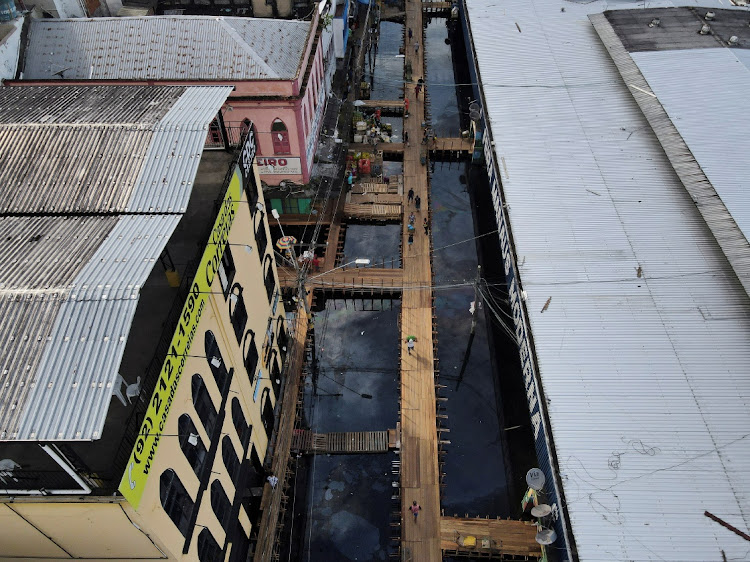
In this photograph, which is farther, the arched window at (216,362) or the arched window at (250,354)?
the arched window at (250,354)

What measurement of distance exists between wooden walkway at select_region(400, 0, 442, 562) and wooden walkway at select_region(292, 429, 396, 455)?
1458 mm

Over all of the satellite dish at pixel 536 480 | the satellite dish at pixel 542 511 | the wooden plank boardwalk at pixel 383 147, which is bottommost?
the satellite dish at pixel 542 511

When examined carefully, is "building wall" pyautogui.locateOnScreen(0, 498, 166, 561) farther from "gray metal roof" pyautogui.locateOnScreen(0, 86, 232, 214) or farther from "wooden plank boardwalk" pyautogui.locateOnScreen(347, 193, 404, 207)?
"wooden plank boardwalk" pyautogui.locateOnScreen(347, 193, 404, 207)

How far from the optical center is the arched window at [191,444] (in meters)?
20.9

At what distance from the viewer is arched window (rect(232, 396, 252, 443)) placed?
1082 inches


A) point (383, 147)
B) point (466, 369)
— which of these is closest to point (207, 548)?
point (466, 369)

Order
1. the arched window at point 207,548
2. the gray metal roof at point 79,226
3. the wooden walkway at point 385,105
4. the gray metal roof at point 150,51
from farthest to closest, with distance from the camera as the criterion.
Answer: the wooden walkway at point 385,105
the gray metal roof at point 150,51
the arched window at point 207,548
the gray metal roof at point 79,226

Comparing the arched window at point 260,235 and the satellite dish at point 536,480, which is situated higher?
the arched window at point 260,235

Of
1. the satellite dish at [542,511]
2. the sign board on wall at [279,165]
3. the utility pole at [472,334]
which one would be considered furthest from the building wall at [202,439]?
the sign board on wall at [279,165]

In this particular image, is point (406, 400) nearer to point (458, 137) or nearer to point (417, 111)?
point (458, 137)

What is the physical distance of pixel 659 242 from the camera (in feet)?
131

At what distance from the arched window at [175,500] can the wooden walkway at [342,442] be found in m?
14.9

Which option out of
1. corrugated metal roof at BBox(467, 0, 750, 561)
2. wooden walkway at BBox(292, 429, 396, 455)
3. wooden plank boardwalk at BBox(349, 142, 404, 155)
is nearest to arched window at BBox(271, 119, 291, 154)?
wooden plank boardwalk at BBox(349, 142, 404, 155)

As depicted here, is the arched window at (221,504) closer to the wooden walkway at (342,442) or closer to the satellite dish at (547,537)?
the wooden walkway at (342,442)
